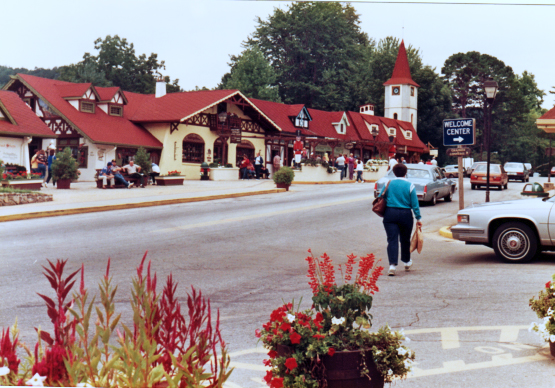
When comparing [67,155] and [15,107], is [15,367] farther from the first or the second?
[15,107]

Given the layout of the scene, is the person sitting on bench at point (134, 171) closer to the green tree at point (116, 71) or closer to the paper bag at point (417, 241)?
the green tree at point (116, 71)

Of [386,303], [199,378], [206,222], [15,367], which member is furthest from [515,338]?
[206,222]

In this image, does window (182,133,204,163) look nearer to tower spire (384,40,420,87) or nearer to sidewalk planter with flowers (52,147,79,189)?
sidewalk planter with flowers (52,147,79,189)

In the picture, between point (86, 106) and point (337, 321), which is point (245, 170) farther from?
point (337, 321)

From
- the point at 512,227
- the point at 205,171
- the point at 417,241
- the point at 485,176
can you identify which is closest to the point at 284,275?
the point at 417,241

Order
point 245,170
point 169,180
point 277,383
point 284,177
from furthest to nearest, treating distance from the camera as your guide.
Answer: point 245,170, point 169,180, point 284,177, point 277,383

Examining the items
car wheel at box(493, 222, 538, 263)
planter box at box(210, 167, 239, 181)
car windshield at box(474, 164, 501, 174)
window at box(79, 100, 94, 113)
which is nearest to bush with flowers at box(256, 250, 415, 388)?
car wheel at box(493, 222, 538, 263)

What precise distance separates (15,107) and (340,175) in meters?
18.6

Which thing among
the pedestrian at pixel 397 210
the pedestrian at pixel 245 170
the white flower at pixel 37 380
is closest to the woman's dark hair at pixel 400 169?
the pedestrian at pixel 397 210

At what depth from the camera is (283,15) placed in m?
23.1

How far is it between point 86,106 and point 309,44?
53.9ft

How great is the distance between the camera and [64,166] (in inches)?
979

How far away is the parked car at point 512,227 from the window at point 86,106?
2995 cm

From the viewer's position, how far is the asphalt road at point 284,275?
538cm
